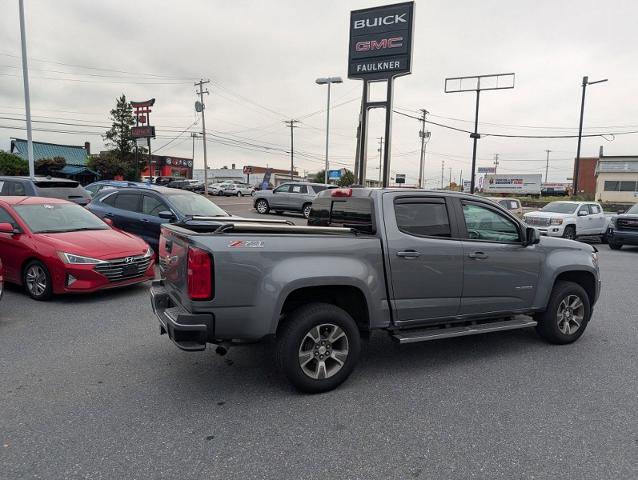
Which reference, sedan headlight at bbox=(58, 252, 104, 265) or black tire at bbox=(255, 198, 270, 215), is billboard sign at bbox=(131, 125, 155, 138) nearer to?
black tire at bbox=(255, 198, 270, 215)

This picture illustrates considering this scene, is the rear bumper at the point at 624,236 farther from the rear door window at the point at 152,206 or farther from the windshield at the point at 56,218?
the windshield at the point at 56,218

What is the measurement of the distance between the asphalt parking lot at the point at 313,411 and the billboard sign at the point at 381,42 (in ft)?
53.4

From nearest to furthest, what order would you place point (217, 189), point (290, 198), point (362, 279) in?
1. point (362, 279)
2. point (290, 198)
3. point (217, 189)

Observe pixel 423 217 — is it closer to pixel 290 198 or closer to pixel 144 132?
pixel 290 198

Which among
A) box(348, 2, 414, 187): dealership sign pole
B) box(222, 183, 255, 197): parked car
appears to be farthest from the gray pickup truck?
box(222, 183, 255, 197): parked car

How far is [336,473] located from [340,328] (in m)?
1.32

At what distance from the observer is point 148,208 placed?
32.2ft

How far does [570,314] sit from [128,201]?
885 cm

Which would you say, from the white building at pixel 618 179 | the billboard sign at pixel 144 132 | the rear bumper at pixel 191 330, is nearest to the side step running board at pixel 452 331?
the rear bumper at pixel 191 330

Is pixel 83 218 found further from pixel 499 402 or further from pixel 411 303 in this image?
pixel 499 402

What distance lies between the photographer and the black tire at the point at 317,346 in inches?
147

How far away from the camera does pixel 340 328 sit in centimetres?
396

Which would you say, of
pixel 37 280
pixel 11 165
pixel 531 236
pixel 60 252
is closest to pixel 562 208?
pixel 531 236

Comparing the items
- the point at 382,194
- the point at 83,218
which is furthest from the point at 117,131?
the point at 382,194
